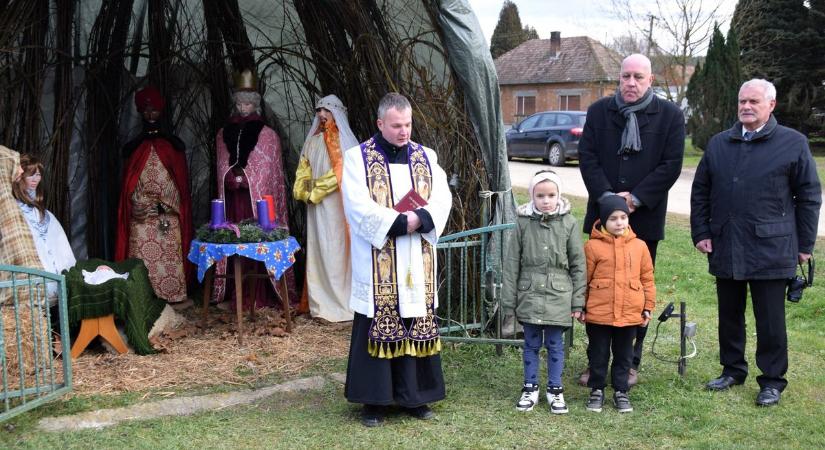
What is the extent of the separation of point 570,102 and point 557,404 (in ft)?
108

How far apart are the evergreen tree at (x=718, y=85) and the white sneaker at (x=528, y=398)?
62.6 ft

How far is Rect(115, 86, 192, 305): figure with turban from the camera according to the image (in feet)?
22.3

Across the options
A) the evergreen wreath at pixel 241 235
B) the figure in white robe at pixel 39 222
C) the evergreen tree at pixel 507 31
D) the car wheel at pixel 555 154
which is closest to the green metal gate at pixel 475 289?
the evergreen wreath at pixel 241 235

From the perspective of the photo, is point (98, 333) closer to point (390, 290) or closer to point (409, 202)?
point (390, 290)

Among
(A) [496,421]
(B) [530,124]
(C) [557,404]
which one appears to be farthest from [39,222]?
(B) [530,124]

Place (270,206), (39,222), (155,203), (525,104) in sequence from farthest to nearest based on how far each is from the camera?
(525,104)
(155,203)
(270,206)
(39,222)

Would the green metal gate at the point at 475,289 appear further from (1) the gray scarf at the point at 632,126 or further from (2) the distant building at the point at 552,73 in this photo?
(2) the distant building at the point at 552,73

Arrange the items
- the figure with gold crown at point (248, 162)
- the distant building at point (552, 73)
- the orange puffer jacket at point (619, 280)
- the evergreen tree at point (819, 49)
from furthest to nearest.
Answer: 1. the distant building at point (552, 73)
2. the evergreen tree at point (819, 49)
3. the figure with gold crown at point (248, 162)
4. the orange puffer jacket at point (619, 280)

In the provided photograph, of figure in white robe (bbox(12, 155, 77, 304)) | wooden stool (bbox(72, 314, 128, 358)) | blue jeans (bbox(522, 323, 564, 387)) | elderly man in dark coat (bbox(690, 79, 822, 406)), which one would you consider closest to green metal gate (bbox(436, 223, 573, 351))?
blue jeans (bbox(522, 323, 564, 387))

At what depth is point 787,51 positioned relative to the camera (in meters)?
23.9

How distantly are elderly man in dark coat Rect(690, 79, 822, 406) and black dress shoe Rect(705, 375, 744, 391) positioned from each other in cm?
21

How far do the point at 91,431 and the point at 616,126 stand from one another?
3280mm

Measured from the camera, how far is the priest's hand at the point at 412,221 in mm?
4348

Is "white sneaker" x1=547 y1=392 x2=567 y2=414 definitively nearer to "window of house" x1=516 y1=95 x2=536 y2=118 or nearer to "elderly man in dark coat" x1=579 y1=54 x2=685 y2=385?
"elderly man in dark coat" x1=579 y1=54 x2=685 y2=385
